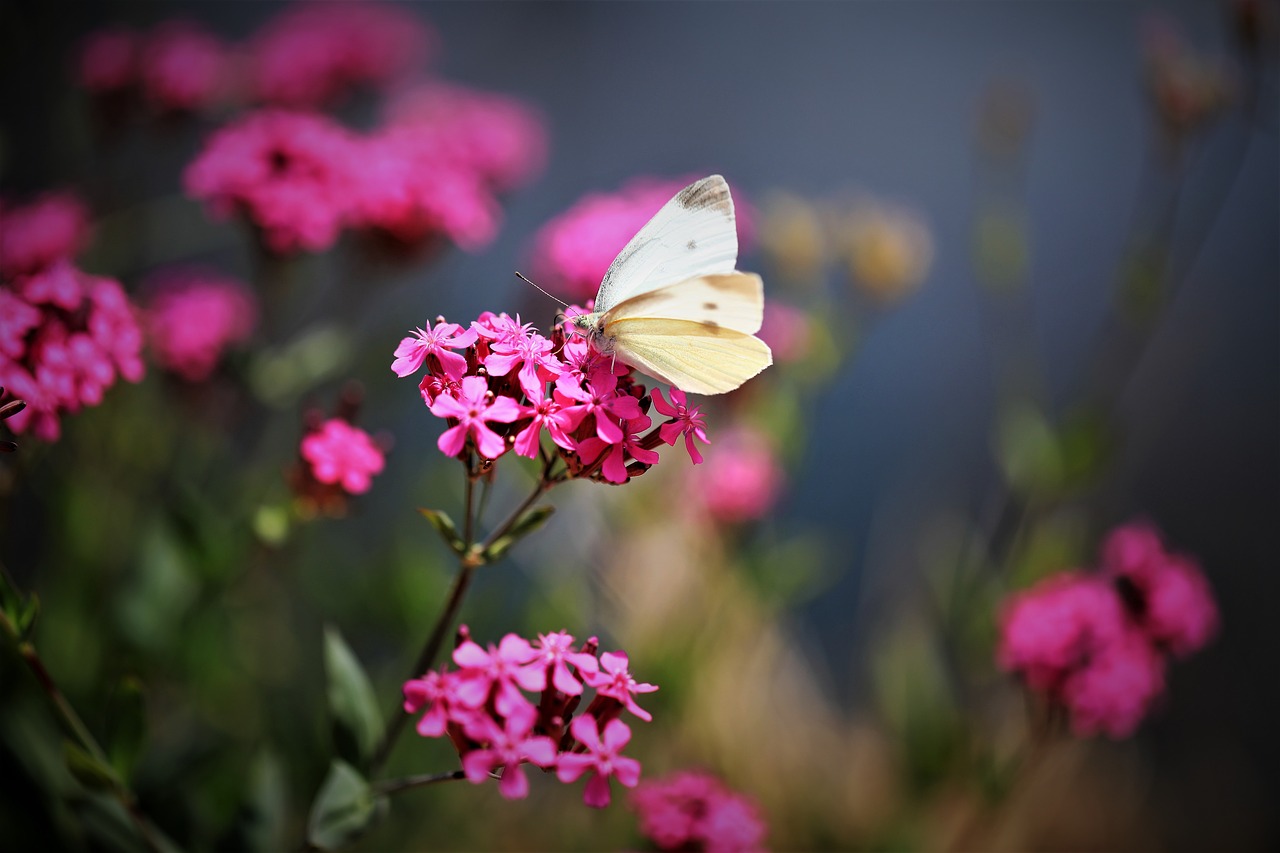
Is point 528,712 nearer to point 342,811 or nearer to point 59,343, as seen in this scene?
point 342,811

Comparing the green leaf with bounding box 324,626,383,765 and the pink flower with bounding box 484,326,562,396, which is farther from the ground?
the pink flower with bounding box 484,326,562,396

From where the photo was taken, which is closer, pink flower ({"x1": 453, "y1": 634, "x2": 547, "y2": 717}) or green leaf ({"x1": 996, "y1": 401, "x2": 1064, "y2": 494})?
pink flower ({"x1": 453, "y1": 634, "x2": 547, "y2": 717})

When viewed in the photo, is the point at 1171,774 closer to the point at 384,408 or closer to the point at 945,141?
the point at 945,141

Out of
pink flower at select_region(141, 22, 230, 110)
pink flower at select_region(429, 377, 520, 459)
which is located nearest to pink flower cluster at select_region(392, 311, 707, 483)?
pink flower at select_region(429, 377, 520, 459)

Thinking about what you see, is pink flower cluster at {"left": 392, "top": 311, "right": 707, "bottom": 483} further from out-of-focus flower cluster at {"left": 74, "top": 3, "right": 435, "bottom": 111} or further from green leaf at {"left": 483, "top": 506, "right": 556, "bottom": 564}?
out-of-focus flower cluster at {"left": 74, "top": 3, "right": 435, "bottom": 111}

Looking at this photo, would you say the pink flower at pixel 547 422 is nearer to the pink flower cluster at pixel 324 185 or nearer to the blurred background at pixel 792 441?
the blurred background at pixel 792 441

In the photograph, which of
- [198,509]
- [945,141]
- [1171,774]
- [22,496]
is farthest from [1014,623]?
[22,496]

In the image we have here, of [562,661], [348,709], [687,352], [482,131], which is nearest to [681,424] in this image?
[687,352]
